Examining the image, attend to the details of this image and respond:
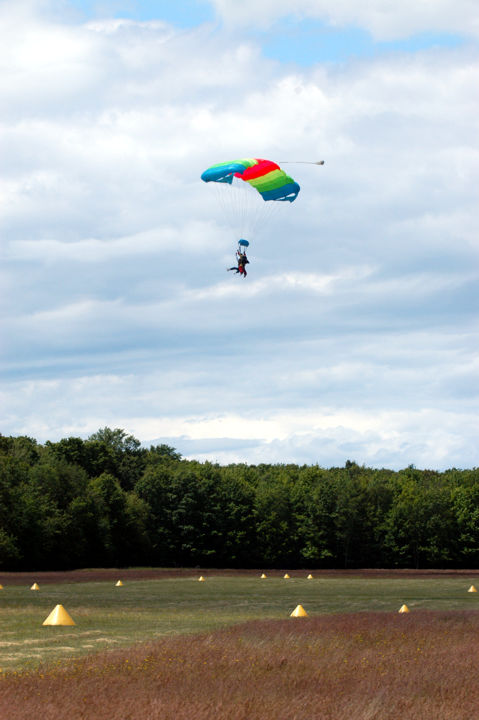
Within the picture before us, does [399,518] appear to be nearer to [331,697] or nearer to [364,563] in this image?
[364,563]

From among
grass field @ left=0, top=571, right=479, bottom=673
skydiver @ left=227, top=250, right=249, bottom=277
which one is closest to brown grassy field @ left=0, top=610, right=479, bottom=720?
grass field @ left=0, top=571, right=479, bottom=673

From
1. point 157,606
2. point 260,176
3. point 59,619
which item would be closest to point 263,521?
point 157,606

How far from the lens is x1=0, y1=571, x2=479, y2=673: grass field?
74.2ft

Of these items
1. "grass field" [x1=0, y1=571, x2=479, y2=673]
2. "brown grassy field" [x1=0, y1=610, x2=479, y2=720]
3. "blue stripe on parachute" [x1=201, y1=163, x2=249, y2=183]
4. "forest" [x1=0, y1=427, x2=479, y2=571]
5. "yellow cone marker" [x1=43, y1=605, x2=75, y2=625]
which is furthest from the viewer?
"forest" [x1=0, y1=427, x2=479, y2=571]

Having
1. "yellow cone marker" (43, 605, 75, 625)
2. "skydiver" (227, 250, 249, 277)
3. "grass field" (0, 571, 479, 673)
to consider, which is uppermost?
"skydiver" (227, 250, 249, 277)

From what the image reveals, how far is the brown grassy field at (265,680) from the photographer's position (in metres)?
14.0

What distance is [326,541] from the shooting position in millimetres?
104625

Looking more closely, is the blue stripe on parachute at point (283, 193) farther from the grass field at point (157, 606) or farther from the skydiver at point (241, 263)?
the grass field at point (157, 606)

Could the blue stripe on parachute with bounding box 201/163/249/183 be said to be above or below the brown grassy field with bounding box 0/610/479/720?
above

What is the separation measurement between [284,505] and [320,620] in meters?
80.5

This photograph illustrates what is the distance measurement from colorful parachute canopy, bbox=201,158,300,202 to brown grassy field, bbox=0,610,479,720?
22579 mm

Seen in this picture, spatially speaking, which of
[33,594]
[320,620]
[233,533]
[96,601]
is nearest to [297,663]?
[320,620]

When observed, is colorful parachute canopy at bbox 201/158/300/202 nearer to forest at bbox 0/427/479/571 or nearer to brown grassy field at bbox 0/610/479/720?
brown grassy field at bbox 0/610/479/720

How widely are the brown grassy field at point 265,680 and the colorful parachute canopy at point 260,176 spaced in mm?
22579
